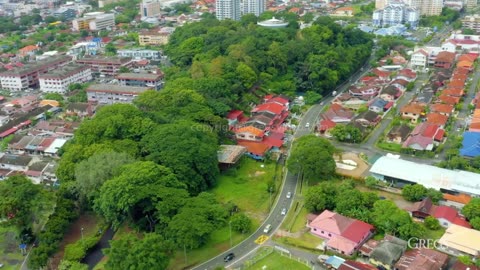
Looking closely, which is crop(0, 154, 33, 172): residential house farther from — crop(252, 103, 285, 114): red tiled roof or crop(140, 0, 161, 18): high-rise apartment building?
crop(140, 0, 161, 18): high-rise apartment building

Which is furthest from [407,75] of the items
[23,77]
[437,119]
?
[23,77]

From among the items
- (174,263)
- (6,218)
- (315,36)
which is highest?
Result: (315,36)

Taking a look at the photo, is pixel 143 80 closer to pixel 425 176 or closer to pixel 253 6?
pixel 425 176

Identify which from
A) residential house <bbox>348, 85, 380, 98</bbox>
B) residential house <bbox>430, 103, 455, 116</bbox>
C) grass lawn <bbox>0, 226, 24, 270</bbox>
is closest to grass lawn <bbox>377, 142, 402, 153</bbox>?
residential house <bbox>430, 103, 455, 116</bbox>

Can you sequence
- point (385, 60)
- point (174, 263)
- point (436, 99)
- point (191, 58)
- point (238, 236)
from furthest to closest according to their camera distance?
point (385, 60) < point (191, 58) < point (436, 99) < point (238, 236) < point (174, 263)

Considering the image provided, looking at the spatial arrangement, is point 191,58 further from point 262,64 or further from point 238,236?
point 238,236

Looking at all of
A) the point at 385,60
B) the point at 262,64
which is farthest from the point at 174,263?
the point at 385,60
